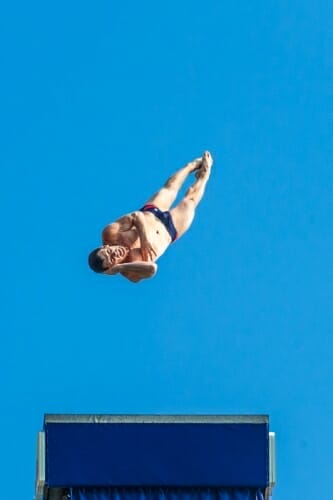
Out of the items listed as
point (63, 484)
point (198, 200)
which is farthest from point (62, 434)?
point (198, 200)

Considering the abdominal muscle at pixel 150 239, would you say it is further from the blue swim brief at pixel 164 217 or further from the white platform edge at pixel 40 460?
the white platform edge at pixel 40 460

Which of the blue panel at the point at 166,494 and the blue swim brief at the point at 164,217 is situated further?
the blue panel at the point at 166,494

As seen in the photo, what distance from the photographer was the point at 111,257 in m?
59.8

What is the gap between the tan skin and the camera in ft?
197

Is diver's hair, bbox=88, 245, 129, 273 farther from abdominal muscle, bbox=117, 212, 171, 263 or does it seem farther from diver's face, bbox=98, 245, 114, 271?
abdominal muscle, bbox=117, 212, 171, 263

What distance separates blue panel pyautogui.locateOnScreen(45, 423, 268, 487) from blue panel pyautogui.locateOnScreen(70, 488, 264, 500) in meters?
0.18

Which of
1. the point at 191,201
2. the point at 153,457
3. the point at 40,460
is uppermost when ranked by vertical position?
the point at 191,201

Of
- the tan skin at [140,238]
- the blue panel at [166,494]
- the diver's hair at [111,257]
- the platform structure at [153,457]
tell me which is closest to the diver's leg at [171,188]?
the tan skin at [140,238]

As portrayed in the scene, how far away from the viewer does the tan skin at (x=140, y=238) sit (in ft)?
197

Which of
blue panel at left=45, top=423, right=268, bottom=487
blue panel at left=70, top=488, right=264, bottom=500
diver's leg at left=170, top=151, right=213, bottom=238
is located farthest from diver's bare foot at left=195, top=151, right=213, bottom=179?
blue panel at left=70, top=488, right=264, bottom=500

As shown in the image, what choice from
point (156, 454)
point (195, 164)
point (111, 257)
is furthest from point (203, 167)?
point (156, 454)

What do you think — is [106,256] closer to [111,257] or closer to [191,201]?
[111,257]

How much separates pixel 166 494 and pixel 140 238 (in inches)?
285

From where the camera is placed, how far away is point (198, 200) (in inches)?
2502
